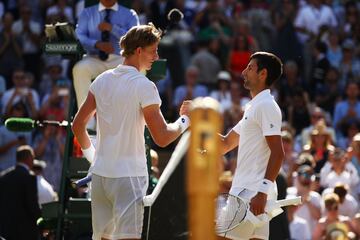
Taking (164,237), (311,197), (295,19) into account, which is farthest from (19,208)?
(295,19)

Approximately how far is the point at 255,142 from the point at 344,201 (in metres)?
6.15

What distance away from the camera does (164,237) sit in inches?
331

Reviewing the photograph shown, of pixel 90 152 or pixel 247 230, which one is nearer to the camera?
pixel 247 230

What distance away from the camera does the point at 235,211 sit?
27.1 feet

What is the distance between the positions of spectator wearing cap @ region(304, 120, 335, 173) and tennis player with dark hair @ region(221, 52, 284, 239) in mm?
7543

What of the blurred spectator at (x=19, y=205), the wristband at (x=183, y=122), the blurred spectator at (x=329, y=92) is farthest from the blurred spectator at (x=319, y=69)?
the wristband at (x=183, y=122)

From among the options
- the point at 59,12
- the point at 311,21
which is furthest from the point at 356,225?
the point at 59,12

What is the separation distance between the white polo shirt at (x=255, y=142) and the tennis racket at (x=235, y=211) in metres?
0.12

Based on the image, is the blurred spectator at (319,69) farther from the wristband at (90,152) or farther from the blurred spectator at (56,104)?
the wristband at (90,152)

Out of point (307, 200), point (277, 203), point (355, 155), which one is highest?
point (355, 155)

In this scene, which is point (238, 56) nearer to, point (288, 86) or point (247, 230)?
point (288, 86)

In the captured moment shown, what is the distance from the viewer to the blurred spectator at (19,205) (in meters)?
12.8

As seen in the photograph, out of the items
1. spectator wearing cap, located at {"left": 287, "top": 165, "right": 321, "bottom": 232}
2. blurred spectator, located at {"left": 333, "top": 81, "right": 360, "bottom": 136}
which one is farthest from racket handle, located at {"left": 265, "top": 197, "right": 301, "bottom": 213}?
Answer: blurred spectator, located at {"left": 333, "top": 81, "right": 360, "bottom": 136}

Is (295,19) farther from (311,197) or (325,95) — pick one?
(311,197)
